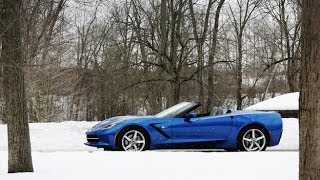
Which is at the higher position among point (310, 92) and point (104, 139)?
point (310, 92)

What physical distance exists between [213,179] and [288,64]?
28.6m

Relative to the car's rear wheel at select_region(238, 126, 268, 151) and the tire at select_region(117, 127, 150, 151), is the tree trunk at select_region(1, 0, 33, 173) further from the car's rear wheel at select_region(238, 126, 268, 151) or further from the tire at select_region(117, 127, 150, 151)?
the car's rear wheel at select_region(238, 126, 268, 151)

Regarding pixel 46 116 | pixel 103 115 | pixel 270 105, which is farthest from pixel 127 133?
pixel 103 115

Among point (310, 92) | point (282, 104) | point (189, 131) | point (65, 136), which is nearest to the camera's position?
point (310, 92)

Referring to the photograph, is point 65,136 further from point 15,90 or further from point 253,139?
point 15,90

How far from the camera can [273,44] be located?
3788 cm

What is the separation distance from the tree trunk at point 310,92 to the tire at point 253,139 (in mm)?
6564

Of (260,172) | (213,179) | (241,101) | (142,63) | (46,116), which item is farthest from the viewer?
(241,101)

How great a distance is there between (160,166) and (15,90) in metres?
2.23

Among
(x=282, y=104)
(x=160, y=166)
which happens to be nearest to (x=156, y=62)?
(x=282, y=104)

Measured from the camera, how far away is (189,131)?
10859 millimetres

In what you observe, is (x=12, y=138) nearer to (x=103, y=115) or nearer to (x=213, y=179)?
(x=213, y=179)

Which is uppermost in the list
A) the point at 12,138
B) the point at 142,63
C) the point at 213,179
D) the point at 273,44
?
the point at 273,44

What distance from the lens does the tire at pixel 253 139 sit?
36.1 feet
